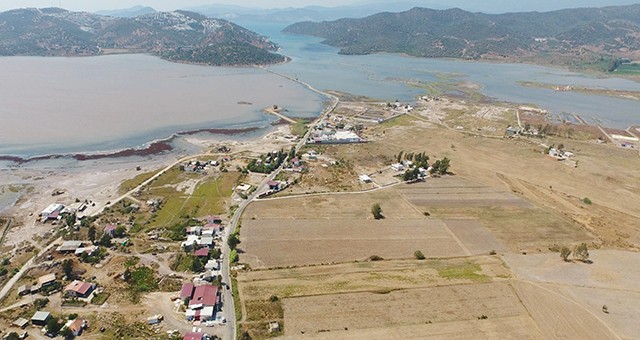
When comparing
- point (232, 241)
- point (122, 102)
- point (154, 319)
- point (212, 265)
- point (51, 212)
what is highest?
point (122, 102)

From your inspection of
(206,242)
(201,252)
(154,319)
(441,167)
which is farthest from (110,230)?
(441,167)

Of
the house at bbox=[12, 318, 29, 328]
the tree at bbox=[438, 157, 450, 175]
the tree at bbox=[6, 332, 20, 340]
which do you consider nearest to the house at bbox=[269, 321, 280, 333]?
the tree at bbox=[6, 332, 20, 340]

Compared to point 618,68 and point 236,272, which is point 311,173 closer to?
point 236,272

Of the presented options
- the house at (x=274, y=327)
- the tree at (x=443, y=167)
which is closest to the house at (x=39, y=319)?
the house at (x=274, y=327)

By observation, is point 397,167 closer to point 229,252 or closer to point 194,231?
point 229,252

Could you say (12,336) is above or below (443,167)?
below

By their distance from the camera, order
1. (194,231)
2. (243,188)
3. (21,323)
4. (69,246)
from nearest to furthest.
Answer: (21,323)
(69,246)
(194,231)
(243,188)

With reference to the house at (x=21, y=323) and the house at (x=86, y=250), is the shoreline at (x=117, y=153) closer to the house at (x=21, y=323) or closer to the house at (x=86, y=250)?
the house at (x=86, y=250)
